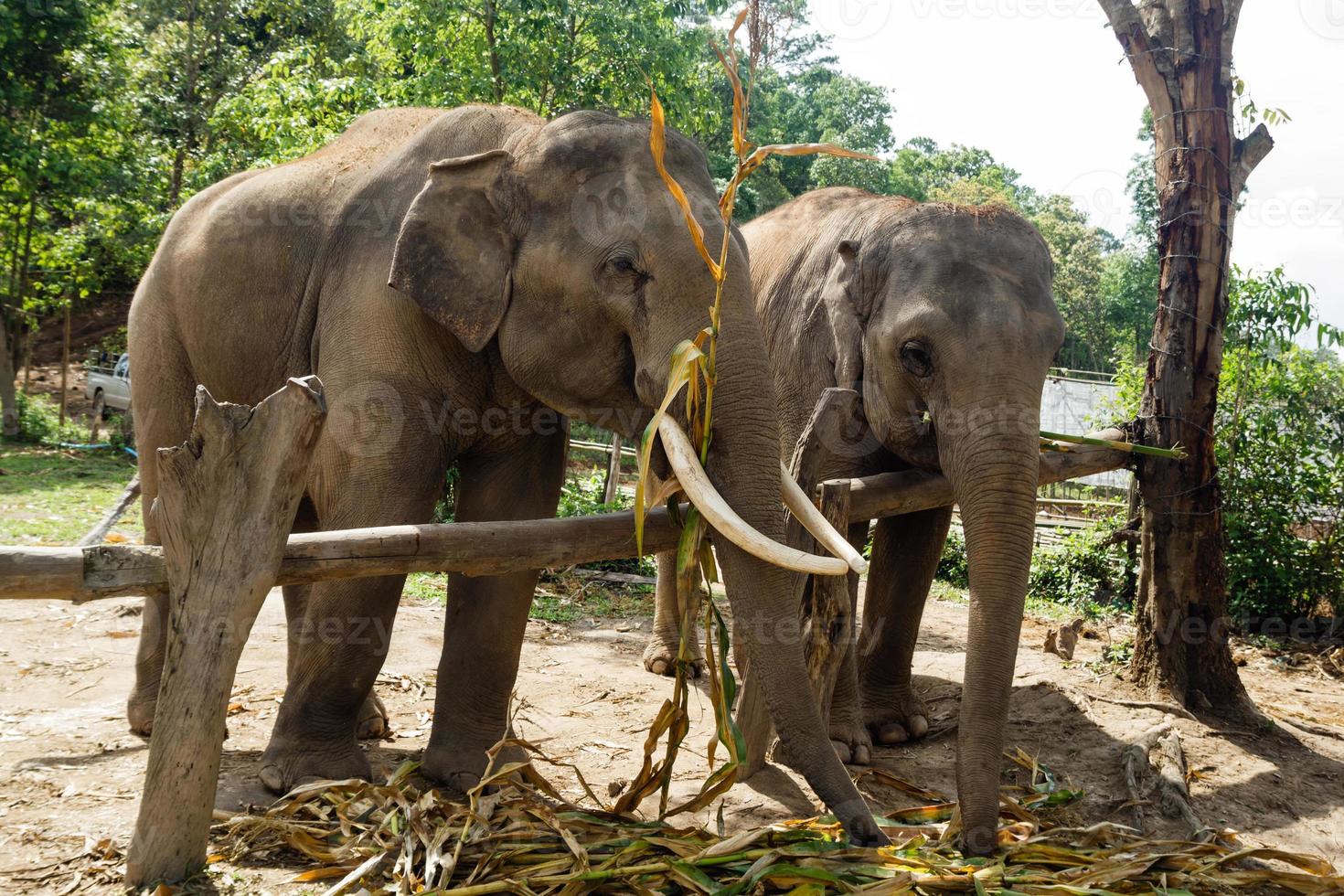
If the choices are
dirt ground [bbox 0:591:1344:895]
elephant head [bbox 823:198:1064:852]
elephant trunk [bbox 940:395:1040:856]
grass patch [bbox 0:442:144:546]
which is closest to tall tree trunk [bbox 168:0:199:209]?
grass patch [bbox 0:442:144:546]

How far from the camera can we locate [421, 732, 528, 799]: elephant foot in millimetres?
4316

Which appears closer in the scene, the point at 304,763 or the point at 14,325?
the point at 304,763

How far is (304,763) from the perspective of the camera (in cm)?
393

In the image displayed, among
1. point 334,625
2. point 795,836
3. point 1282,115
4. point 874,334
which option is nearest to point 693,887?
point 795,836

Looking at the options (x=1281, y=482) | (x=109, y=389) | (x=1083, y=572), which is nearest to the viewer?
(x=1281, y=482)

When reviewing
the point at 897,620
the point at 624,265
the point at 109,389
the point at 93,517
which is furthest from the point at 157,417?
the point at 109,389

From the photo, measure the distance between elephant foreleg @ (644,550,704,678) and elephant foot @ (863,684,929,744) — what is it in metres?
1.46

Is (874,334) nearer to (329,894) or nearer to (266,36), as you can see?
(329,894)

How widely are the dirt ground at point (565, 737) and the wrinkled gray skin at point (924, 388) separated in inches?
24.6

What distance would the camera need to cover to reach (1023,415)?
4.38 m

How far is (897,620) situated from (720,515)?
2.89 m

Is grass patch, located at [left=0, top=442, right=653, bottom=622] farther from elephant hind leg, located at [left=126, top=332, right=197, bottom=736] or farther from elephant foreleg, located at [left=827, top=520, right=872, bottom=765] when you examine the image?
elephant foreleg, located at [left=827, top=520, right=872, bottom=765]

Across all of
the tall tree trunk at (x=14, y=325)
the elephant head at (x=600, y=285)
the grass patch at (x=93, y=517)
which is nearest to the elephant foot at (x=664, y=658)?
the grass patch at (x=93, y=517)

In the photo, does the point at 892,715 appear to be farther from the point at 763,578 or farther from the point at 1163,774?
the point at 763,578
